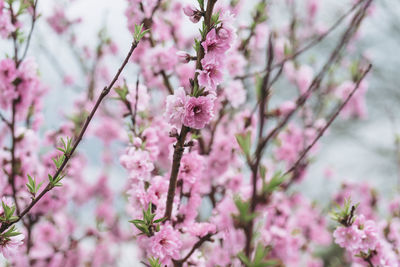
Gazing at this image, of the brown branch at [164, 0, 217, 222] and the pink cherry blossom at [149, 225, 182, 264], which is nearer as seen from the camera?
the brown branch at [164, 0, 217, 222]

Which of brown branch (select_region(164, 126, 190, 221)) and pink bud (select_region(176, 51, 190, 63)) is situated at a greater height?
pink bud (select_region(176, 51, 190, 63))

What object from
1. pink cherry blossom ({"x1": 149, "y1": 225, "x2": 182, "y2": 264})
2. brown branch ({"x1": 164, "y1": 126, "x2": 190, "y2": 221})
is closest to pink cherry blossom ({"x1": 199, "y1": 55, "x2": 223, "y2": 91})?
brown branch ({"x1": 164, "y1": 126, "x2": 190, "y2": 221})

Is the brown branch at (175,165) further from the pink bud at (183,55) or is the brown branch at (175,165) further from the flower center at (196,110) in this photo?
the pink bud at (183,55)

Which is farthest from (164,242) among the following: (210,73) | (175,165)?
(210,73)

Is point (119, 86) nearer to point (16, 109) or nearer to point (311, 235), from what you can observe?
point (16, 109)

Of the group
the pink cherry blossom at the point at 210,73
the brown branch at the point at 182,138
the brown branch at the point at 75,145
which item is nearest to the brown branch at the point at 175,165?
the brown branch at the point at 182,138

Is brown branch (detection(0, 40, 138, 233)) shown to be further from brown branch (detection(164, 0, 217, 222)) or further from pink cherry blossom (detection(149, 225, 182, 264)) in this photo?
pink cherry blossom (detection(149, 225, 182, 264))

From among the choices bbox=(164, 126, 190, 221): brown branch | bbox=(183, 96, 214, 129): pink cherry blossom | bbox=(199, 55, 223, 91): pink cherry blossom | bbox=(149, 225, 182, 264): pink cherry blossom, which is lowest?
bbox=(149, 225, 182, 264): pink cherry blossom

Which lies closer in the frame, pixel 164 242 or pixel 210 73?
pixel 210 73

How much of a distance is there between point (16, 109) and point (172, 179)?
1.19m

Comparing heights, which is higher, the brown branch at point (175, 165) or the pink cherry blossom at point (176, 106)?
the pink cherry blossom at point (176, 106)

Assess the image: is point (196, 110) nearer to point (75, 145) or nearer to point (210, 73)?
point (210, 73)

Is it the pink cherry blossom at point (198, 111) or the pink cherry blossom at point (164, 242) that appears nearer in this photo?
the pink cherry blossom at point (198, 111)

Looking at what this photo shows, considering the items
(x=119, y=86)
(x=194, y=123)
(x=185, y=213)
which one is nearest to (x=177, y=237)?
(x=185, y=213)
